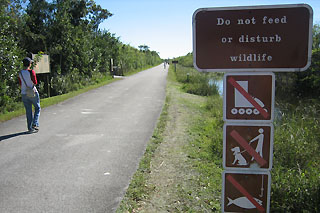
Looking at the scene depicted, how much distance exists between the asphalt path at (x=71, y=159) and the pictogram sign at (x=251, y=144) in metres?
1.94

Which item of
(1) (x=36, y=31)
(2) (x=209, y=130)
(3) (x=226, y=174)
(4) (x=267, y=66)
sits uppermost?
(1) (x=36, y=31)

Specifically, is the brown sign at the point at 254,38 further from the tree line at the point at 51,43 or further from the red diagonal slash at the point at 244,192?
the tree line at the point at 51,43

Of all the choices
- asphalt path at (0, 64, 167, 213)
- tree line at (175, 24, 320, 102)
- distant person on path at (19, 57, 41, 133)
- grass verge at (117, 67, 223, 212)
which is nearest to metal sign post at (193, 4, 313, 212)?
grass verge at (117, 67, 223, 212)

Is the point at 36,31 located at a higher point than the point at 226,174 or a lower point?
higher

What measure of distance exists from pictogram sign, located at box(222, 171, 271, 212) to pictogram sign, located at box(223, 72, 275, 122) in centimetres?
40

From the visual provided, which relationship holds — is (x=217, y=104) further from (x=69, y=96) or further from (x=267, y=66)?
(x=267, y=66)

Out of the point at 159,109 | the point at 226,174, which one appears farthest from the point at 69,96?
the point at 226,174

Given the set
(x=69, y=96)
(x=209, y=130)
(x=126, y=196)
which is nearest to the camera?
(x=126, y=196)

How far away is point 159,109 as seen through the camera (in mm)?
10297

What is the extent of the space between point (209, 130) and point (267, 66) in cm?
559

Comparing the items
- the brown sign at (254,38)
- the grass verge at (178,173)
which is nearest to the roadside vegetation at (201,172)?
the grass verge at (178,173)

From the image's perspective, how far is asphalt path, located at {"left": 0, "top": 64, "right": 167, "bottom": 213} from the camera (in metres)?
3.64

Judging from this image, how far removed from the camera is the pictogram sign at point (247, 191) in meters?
2.06

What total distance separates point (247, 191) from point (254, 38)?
1.06 metres
